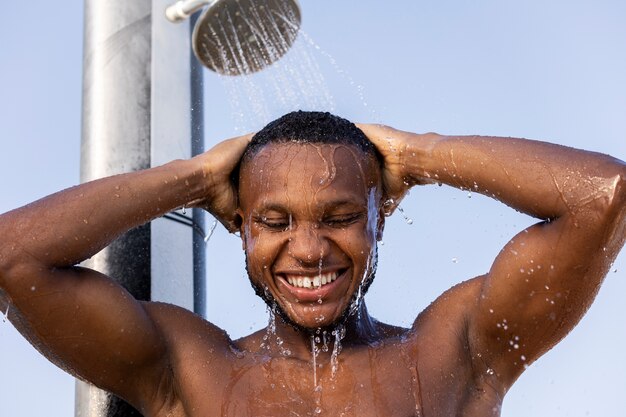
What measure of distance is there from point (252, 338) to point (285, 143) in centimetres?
73

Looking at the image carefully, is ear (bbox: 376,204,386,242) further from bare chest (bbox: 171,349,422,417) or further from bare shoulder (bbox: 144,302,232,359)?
bare shoulder (bbox: 144,302,232,359)

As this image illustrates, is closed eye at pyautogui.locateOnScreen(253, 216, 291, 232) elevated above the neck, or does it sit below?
above

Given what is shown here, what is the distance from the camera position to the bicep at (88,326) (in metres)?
3.86

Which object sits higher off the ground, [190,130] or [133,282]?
[190,130]

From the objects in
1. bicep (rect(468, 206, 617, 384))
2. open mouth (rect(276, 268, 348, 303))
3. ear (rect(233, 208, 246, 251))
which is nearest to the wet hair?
ear (rect(233, 208, 246, 251))

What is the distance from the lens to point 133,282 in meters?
4.45

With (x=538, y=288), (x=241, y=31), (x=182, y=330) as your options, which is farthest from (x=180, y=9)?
(x=538, y=288)

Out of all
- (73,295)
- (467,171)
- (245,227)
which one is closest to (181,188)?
(245,227)

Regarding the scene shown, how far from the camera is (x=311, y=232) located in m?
3.91

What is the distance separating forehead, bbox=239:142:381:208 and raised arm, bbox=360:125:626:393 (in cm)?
21

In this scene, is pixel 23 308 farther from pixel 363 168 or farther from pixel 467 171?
pixel 467 171

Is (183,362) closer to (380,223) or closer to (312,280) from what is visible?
(312,280)

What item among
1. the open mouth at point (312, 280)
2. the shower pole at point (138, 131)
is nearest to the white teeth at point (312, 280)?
the open mouth at point (312, 280)

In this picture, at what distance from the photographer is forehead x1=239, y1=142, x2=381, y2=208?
12.9 ft
